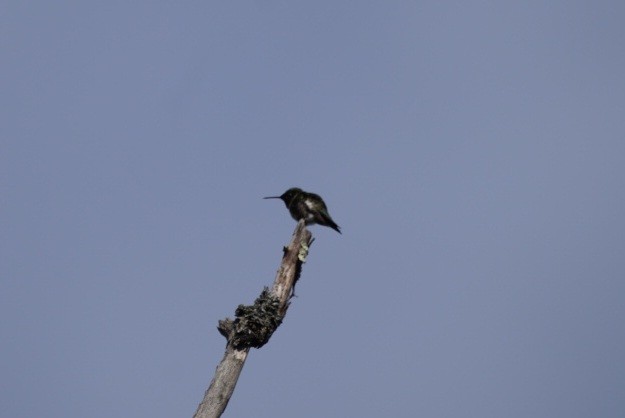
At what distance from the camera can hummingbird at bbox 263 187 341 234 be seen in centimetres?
1156

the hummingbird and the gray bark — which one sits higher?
the hummingbird

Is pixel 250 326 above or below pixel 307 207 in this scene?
below

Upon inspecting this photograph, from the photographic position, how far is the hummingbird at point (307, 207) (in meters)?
11.6

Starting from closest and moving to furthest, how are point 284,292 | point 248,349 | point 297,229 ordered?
point 248,349 < point 284,292 < point 297,229

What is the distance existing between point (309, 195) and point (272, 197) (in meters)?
0.93

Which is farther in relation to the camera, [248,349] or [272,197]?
[272,197]

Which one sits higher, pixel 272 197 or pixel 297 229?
pixel 272 197

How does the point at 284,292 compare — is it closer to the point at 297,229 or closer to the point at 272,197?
the point at 297,229

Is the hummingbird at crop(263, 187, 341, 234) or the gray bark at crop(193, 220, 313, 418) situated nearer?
the gray bark at crop(193, 220, 313, 418)

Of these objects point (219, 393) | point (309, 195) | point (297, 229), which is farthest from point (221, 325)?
point (309, 195)

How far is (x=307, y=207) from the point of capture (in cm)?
1155

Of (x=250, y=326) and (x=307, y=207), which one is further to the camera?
(x=307, y=207)

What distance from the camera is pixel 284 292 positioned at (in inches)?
262

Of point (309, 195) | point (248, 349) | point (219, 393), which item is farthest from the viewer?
point (309, 195)
